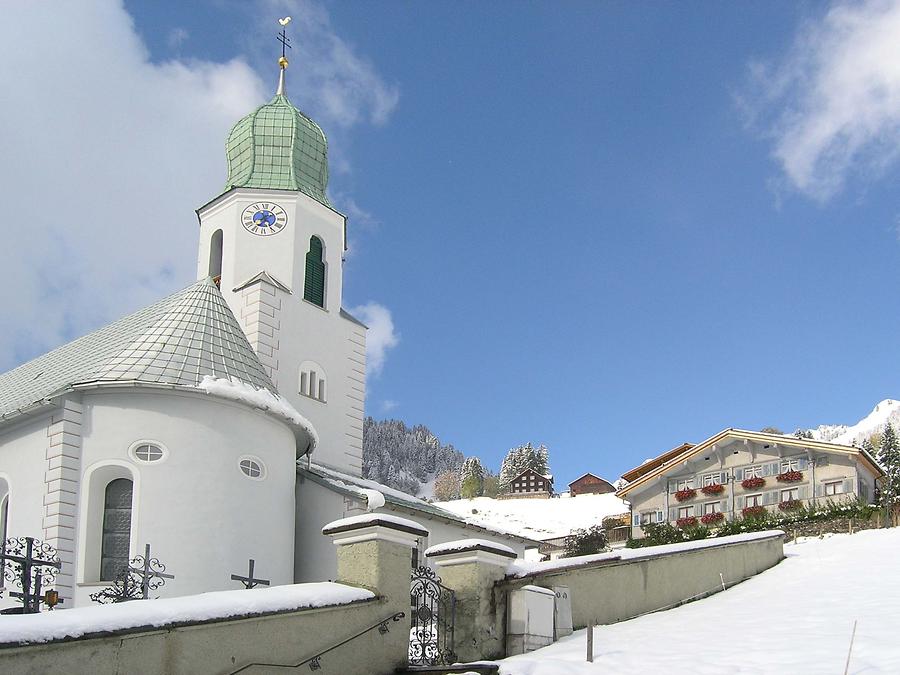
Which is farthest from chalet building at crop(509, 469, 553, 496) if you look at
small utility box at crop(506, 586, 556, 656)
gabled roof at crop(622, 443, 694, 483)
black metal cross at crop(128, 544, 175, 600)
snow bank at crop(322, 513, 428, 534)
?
snow bank at crop(322, 513, 428, 534)

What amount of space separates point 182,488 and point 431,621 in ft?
29.1

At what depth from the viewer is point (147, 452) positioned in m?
19.6

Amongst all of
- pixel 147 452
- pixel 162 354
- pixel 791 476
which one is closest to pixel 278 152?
pixel 162 354

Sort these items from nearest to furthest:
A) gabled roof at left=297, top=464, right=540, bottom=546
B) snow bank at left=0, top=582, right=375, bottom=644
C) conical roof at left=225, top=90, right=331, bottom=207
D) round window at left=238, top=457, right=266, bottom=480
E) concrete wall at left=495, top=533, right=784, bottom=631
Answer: snow bank at left=0, top=582, right=375, bottom=644 < concrete wall at left=495, top=533, right=784, bottom=631 < round window at left=238, top=457, right=266, bottom=480 < gabled roof at left=297, top=464, right=540, bottom=546 < conical roof at left=225, top=90, right=331, bottom=207

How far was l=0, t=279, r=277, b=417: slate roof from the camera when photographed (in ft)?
66.4

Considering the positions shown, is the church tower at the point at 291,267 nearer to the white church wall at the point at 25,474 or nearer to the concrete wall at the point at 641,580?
the white church wall at the point at 25,474

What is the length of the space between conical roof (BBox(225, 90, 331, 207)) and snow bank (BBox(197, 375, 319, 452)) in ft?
36.2

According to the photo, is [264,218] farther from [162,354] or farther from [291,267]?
[162,354]

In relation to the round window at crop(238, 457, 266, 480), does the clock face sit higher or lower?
higher

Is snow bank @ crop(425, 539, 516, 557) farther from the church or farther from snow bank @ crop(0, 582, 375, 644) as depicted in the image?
the church

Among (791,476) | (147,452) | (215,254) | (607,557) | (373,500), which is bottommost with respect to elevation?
(607,557)

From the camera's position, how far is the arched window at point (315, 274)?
102 ft

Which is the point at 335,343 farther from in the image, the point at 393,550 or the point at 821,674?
the point at 821,674

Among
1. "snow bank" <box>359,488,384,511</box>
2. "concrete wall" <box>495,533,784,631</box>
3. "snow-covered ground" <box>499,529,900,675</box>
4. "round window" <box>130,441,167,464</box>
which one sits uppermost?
"round window" <box>130,441,167,464</box>
